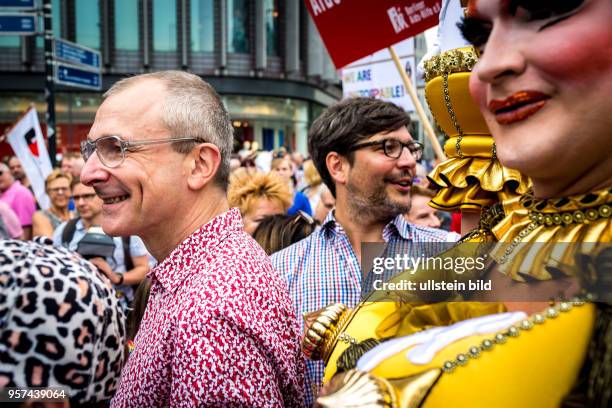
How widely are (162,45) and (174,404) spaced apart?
28345 mm

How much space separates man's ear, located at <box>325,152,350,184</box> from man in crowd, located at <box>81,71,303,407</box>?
3.63ft

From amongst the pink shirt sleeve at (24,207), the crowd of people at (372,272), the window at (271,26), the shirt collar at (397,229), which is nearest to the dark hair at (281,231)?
the crowd of people at (372,272)

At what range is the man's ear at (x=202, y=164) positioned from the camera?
6.79ft

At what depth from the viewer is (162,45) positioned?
28.3 meters

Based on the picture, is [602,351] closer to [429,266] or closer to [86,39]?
[429,266]

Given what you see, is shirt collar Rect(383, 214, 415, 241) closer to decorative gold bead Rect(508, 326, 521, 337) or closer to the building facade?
decorative gold bead Rect(508, 326, 521, 337)

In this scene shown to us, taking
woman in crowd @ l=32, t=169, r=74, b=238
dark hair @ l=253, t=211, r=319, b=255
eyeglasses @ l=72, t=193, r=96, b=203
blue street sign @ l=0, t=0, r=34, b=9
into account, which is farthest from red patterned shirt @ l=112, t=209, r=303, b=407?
blue street sign @ l=0, t=0, r=34, b=9

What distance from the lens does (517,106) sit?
0.91 meters

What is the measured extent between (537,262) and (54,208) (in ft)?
21.3

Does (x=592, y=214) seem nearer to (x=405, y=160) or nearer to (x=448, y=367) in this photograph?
(x=448, y=367)

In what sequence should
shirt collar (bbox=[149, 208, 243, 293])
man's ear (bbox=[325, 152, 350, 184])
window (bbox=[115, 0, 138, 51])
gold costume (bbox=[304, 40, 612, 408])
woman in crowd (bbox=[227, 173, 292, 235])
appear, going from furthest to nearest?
window (bbox=[115, 0, 138, 51]), woman in crowd (bbox=[227, 173, 292, 235]), man's ear (bbox=[325, 152, 350, 184]), shirt collar (bbox=[149, 208, 243, 293]), gold costume (bbox=[304, 40, 612, 408])

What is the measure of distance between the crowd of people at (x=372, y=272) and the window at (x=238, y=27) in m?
26.9

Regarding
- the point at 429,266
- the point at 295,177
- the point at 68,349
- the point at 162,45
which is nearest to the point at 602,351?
the point at 429,266

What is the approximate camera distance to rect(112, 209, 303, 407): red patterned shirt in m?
1.61
